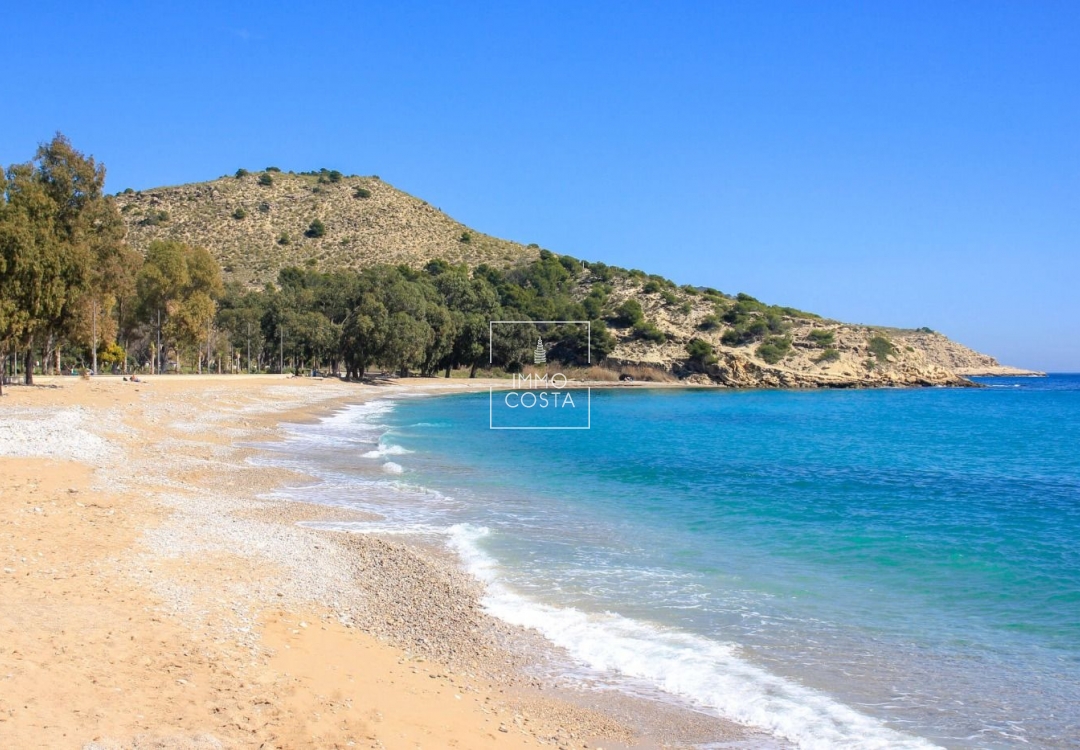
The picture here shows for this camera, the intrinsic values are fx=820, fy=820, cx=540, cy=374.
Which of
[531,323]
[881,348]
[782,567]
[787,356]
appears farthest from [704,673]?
[881,348]

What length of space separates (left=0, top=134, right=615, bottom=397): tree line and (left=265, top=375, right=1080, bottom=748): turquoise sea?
16376mm

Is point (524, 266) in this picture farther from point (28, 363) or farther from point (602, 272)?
point (28, 363)

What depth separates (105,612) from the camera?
7.96 metres

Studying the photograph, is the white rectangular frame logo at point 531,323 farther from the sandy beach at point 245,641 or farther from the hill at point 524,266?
the sandy beach at point 245,641

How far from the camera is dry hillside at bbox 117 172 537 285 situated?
116m

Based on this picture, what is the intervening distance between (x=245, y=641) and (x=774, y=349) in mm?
107420

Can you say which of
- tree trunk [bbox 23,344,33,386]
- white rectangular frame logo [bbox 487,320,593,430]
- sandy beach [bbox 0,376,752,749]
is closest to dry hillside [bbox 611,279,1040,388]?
white rectangular frame logo [bbox 487,320,593,430]

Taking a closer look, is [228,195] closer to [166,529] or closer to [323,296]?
[323,296]

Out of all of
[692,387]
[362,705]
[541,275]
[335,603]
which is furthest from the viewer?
[541,275]

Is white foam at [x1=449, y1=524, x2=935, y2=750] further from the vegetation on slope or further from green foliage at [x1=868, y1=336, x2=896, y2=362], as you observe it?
green foliage at [x1=868, y1=336, x2=896, y2=362]

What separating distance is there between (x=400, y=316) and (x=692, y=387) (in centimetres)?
4242

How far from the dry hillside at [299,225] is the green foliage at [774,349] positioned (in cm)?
4352

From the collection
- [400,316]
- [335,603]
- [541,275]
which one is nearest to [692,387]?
[541,275]

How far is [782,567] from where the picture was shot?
1346 centimetres
